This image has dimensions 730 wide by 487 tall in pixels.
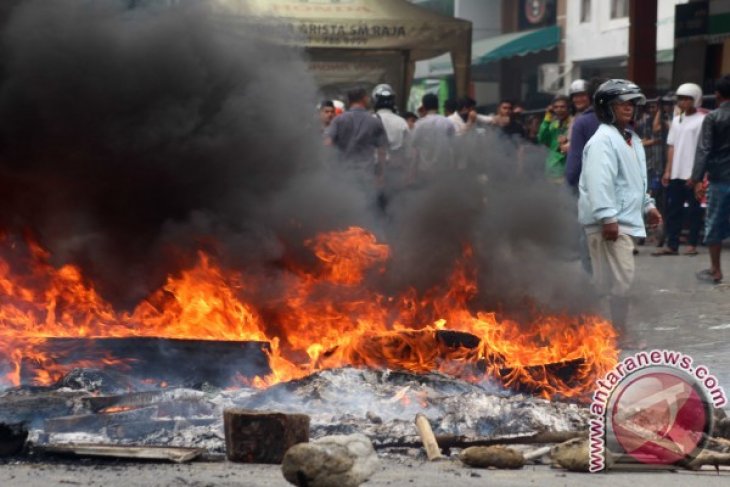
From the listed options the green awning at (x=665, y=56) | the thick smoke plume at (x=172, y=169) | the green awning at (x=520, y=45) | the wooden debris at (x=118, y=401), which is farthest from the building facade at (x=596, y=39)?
the wooden debris at (x=118, y=401)

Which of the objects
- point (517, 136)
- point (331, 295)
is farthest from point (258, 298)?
point (517, 136)

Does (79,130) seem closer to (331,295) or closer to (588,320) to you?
(331,295)

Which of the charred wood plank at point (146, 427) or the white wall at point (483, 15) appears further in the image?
the white wall at point (483, 15)

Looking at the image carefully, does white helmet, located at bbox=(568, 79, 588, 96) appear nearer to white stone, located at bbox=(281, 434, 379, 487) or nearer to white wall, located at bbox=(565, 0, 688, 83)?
white stone, located at bbox=(281, 434, 379, 487)

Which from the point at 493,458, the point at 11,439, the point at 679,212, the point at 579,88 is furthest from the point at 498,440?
the point at 679,212

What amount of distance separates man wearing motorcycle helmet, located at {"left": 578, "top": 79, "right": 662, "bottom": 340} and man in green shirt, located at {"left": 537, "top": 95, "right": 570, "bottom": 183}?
3998 mm

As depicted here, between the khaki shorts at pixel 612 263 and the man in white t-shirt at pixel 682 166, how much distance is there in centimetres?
536

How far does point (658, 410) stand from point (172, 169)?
419 centimetres

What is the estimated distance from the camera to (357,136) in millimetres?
12188

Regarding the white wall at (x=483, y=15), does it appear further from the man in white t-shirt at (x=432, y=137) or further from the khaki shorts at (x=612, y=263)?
the khaki shorts at (x=612, y=263)

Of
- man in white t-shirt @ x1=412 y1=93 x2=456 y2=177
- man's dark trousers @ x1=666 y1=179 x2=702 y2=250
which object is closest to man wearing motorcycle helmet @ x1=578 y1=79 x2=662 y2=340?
man in white t-shirt @ x1=412 y1=93 x2=456 y2=177

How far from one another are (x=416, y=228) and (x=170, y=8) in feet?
8.00

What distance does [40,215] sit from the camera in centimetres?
828

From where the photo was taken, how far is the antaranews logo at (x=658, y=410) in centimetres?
535
